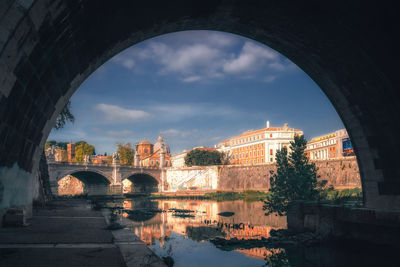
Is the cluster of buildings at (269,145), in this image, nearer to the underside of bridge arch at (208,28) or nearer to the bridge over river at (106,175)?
the bridge over river at (106,175)

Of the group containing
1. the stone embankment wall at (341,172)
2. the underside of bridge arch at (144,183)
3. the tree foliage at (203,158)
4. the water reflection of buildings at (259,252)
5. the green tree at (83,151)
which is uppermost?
the green tree at (83,151)

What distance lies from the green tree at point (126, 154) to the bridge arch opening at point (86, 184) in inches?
668

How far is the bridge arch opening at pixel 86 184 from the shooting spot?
7494cm

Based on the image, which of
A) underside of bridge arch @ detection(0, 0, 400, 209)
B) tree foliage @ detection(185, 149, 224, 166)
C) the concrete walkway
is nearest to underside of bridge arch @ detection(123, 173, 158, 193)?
tree foliage @ detection(185, 149, 224, 166)

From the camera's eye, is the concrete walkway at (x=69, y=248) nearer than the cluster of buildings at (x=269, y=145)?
Yes

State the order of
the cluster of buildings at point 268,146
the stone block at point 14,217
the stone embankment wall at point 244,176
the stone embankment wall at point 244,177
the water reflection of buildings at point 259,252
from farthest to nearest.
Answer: the cluster of buildings at point 268,146 → the stone embankment wall at point 244,177 → the stone embankment wall at point 244,176 → the water reflection of buildings at point 259,252 → the stone block at point 14,217

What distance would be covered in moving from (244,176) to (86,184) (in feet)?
144

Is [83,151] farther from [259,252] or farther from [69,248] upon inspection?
[69,248]

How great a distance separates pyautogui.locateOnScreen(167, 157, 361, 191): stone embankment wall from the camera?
197ft

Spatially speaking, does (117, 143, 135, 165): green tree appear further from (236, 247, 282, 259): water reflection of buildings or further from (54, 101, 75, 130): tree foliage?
(236, 247, 282, 259): water reflection of buildings

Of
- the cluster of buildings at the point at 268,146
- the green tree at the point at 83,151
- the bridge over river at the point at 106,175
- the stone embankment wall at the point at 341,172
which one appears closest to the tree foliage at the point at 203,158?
→ the cluster of buildings at the point at 268,146

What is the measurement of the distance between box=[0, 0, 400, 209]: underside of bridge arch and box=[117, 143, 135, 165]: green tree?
315 ft

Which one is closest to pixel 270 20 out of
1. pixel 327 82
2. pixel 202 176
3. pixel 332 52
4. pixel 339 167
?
pixel 332 52

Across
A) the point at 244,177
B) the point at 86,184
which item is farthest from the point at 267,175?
the point at 86,184
